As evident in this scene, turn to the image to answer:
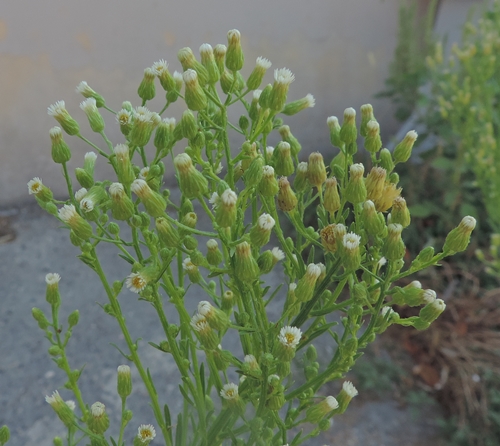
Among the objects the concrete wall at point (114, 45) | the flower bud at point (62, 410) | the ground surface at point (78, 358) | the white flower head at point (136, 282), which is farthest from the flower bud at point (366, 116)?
the concrete wall at point (114, 45)

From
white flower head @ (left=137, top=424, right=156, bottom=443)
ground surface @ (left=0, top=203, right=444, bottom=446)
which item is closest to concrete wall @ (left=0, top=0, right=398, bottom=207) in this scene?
ground surface @ (left=0, top=203, right=444, bottom=446)

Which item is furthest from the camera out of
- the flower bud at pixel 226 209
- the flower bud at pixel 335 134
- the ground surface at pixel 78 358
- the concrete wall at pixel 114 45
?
the concrete wall at pixel 114 45

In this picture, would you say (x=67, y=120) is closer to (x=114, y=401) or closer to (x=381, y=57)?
(x=114, y=401)

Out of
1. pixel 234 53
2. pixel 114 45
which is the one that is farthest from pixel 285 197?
pixel 114 45

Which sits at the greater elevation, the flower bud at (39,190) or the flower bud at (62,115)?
the flower bud at (62,115)

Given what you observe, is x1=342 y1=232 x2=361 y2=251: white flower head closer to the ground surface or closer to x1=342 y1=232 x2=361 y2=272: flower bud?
x1=342 y1=232 x2=361 y2=272: flower bud

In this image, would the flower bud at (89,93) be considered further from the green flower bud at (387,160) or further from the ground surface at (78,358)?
the ground surface at (78,358)

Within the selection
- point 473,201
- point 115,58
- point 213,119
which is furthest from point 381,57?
point 213,119
